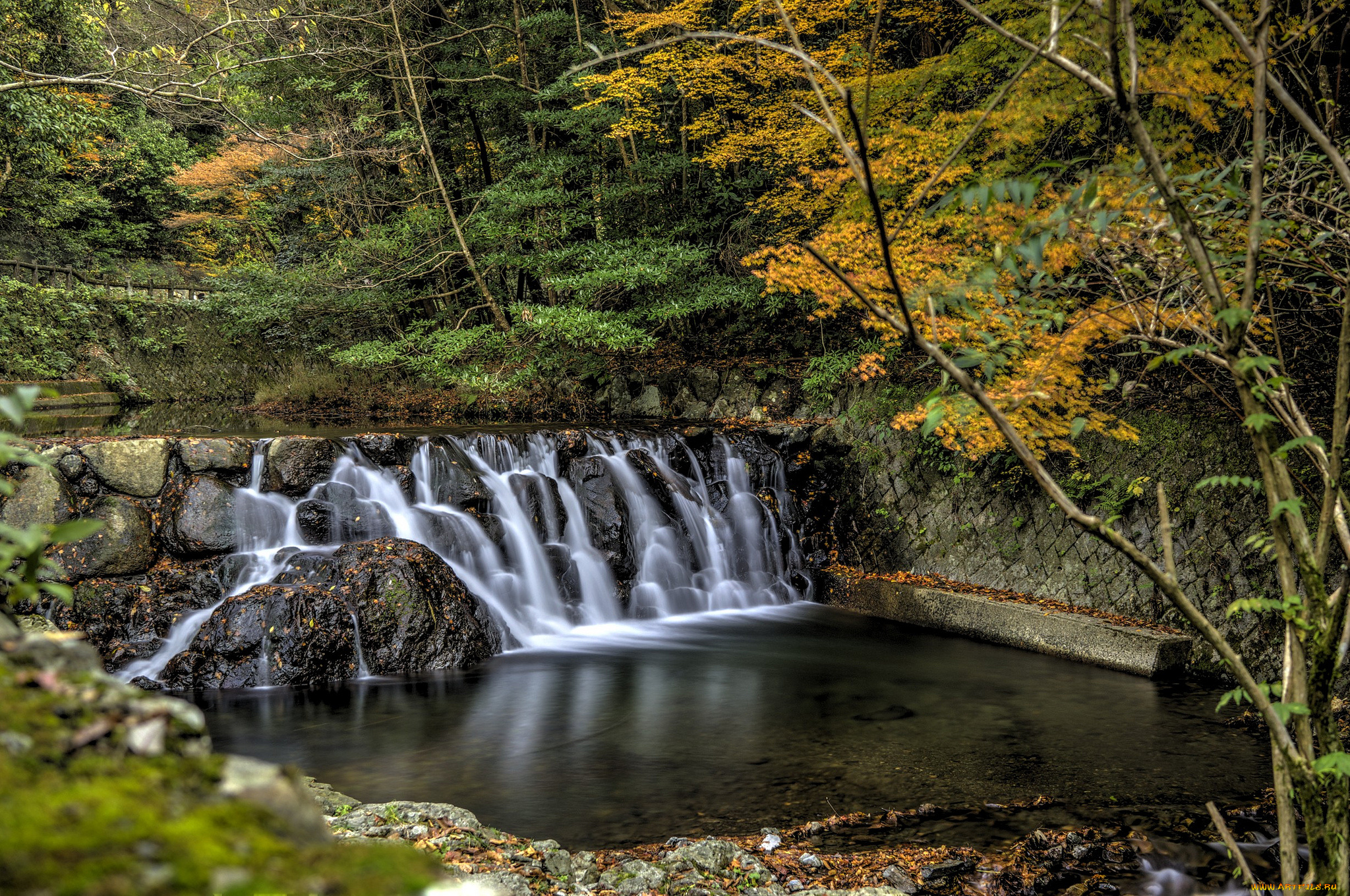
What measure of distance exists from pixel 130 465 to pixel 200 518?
34.8 inches

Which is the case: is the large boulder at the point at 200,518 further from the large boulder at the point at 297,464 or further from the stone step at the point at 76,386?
the stone step at the point at 76,386

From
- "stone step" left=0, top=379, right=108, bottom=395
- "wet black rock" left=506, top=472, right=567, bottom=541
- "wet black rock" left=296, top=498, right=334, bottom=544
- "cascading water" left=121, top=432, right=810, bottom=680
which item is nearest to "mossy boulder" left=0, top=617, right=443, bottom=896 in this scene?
"cascading water" left=121, top=432, right=810, bottom=680

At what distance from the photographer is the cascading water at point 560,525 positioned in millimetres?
8609

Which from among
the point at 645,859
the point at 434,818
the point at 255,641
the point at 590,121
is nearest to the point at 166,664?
the point at 255,641

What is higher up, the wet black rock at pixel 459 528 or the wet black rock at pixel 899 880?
the wet black rock at pixel 459 528

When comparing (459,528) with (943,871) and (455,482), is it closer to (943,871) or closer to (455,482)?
(455,482)

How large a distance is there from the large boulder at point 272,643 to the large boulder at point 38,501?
191 cm

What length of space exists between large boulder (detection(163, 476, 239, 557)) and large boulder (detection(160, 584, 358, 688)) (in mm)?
910

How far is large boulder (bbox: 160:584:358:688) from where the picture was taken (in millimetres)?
7098

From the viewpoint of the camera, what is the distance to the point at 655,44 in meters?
2.06

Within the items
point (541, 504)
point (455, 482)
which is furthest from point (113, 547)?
point (541, 504)

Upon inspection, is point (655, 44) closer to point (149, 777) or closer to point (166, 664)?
point (149, 777)

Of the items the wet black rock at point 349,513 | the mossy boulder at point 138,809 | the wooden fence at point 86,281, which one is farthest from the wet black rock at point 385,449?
the wooden fence at point 86,281

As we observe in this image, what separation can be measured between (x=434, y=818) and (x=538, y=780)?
151cm
